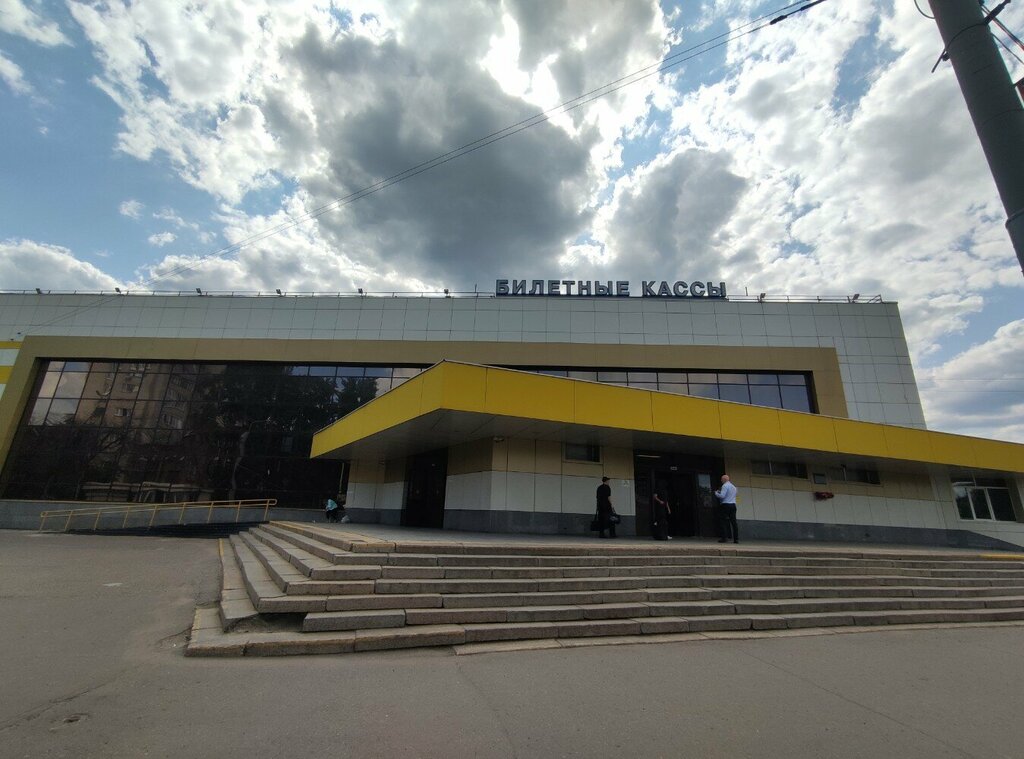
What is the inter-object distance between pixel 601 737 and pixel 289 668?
10.5 feet

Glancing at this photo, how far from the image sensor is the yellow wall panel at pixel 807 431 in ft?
44.9

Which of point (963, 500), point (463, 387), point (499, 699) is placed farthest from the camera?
point (963, 500)

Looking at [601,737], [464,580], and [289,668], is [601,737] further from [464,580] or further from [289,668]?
[464,580]

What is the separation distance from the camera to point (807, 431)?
1392 cm

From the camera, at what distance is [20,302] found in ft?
82.8

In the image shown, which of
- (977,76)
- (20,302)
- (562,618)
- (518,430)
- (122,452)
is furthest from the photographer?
(20,302)

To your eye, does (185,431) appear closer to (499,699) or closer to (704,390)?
(499,699)

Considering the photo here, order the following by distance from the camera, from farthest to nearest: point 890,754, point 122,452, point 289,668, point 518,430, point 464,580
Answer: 1. point 122,452
2. point 518,430
3. point 464,580
4. point 289,668
5. point 890,754

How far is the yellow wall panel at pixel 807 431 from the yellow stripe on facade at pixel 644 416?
30mm

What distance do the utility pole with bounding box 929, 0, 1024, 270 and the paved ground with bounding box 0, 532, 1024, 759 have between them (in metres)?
3.83

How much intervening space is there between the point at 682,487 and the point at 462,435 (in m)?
7.75

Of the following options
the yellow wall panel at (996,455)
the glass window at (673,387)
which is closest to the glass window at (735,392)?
the glass window at (673,387)

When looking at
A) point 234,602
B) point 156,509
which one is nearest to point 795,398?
point 234,602

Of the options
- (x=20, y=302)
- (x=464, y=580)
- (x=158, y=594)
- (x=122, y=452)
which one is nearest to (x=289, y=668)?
(x=464, y=580)
